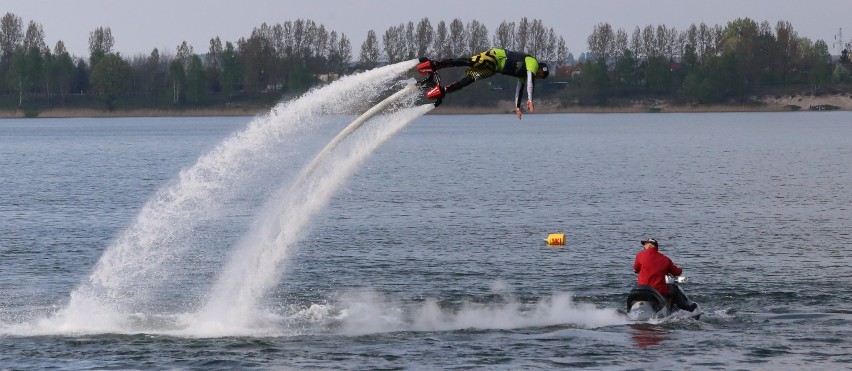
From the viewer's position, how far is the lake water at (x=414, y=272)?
30.1 meters

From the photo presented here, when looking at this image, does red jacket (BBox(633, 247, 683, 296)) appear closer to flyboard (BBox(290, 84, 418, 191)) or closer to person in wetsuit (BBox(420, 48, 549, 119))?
person in wetsuit (BBox(420, 48, 549, 119))

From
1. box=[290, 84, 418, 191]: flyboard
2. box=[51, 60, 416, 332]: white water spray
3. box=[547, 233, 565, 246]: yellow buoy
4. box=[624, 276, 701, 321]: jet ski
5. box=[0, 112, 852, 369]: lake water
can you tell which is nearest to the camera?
box=[0, 112, 852, 369]: lake water

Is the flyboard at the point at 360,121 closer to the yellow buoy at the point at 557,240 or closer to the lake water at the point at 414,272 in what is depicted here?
the lake water at the point at 414,272

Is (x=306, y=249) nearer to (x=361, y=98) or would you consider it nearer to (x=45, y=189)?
(x=361, y=98)

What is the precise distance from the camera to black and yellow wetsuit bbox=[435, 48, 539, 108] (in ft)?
102

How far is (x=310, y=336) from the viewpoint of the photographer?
31609 millimetres

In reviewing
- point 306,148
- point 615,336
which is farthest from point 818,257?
point 306,148

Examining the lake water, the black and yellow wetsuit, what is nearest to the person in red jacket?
the lake water

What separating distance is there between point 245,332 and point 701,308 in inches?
511

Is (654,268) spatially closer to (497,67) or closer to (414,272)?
(497,67)

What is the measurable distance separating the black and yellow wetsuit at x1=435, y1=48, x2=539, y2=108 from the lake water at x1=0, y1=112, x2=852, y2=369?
17.8ft

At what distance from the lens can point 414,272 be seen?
42125mm

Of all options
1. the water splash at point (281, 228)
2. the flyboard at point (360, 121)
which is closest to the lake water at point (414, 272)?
the water splash at point (281, 228)

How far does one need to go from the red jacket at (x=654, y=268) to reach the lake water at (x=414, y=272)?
1272mm
